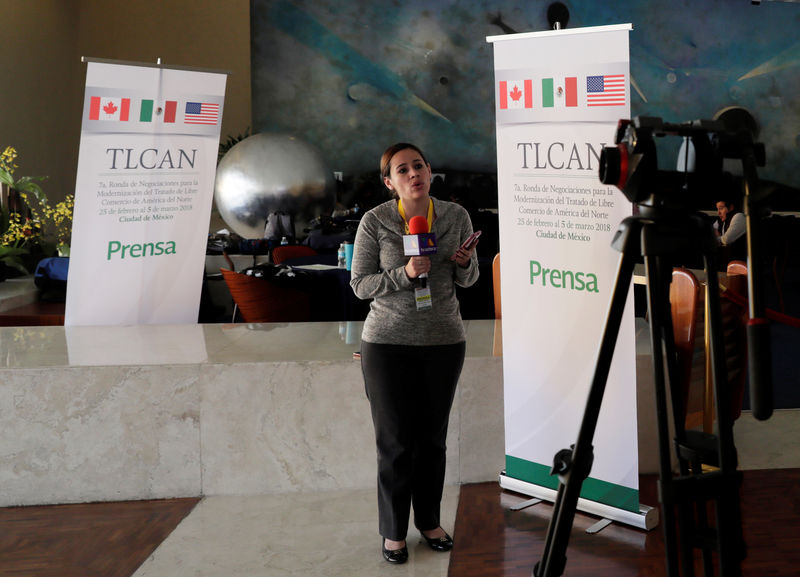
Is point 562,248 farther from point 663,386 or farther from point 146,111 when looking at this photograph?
point 146,111

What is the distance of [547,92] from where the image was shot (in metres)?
3.31

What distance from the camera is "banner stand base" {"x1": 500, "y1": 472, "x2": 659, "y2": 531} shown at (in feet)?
10.9

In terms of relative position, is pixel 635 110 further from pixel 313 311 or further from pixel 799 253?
pixel 313 311

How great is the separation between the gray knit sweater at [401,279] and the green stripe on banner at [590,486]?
2.77 feet

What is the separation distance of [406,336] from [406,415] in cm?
29

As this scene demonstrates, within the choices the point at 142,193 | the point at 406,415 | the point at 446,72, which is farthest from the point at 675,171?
the point at 446,72

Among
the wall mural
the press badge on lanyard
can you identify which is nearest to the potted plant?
the press badge on lanyard

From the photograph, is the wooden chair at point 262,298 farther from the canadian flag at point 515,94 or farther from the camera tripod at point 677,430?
the camera tripod at point 677,430

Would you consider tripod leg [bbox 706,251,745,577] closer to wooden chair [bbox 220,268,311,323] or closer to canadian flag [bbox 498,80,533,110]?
canadian flag [bbox 498,80,533,110]

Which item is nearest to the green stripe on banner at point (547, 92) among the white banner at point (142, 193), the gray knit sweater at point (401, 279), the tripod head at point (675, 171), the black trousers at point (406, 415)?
the gray knit sweater at point (401, 279)

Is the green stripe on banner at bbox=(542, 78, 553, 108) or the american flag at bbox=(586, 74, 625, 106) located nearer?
the american flag at bbox=(586, 74, 625, 106)

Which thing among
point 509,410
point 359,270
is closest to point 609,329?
point 359,270

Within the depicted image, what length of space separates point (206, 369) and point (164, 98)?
200 cm

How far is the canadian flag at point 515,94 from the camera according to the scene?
3.35 meters
